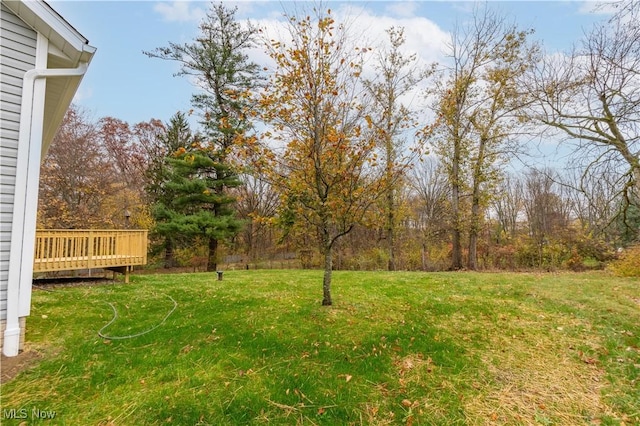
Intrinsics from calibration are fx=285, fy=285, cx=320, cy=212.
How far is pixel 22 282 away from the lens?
327 cm

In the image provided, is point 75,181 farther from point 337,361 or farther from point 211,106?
point 337,361

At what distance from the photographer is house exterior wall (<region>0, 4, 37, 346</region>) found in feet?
10.4

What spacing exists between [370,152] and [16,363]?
4.90m

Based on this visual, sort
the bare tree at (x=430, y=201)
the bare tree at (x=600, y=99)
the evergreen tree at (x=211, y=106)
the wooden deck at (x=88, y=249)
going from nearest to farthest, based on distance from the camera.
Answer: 1. the bare tree at (x=600, y=99)
2. the wooden deck at (x=88, y=249)
3. the evergreen tree at (x=211, y=106)
4. the bare tree at (x=430, y=201)

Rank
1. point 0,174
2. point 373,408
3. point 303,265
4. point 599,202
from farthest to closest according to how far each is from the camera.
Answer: point 303,265, point 599,202, point 0,174, point 373,408

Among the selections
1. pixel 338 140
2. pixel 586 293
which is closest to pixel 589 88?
pixel 586 293

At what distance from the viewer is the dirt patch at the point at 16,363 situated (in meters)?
2.90

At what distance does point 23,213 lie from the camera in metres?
3.27

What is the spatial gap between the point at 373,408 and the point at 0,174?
4609 millimetres

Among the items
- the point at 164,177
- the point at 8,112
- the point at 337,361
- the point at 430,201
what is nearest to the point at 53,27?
the point at 8,112

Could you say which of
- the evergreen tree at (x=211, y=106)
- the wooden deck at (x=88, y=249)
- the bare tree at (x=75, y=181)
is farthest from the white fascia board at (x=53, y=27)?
the bare tree at (x=75, y=181)

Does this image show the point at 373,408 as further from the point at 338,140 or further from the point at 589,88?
the point at 589,88

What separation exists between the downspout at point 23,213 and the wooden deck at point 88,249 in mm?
3911

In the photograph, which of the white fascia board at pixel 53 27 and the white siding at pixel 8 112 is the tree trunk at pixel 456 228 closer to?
the white fascia board at pixel 53 27
